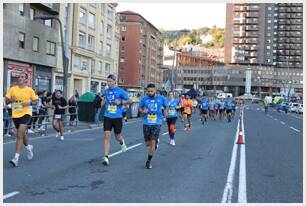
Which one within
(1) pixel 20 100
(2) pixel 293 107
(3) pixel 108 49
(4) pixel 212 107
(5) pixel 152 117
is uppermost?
(3) pixel 108 49

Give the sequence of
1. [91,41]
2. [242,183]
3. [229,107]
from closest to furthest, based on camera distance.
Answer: [242,183] < [229,107] < [91,41]

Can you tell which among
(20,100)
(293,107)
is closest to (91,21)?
(293,107)

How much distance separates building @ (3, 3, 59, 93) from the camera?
110 feet

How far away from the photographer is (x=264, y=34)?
139000 mm

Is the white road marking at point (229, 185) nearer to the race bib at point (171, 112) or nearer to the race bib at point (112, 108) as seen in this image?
the race bib at point (112, 108)

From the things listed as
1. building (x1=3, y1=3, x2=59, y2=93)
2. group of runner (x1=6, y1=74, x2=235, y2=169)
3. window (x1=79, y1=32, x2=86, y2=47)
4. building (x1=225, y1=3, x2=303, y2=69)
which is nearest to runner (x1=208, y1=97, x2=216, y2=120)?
building (x1=3, y1=3, x2=59, y2=93)

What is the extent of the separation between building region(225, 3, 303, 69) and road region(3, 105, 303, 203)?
130343 mm

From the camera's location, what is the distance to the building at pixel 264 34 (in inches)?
5472

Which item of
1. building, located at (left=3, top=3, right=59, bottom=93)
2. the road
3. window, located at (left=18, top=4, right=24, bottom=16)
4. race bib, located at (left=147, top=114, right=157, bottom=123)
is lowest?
the road

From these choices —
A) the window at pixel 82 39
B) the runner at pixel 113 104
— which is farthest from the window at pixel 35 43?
the runner at pixel 113 104

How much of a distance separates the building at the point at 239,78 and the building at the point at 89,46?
254 feet

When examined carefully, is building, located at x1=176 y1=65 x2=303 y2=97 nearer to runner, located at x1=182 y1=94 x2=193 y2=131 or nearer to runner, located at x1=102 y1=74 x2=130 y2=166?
runner, located at x1=182 y1=94 x2=193 y2=131

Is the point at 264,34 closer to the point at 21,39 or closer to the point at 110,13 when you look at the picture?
the point at 110,13

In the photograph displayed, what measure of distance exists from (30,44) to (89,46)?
53.4 feet
